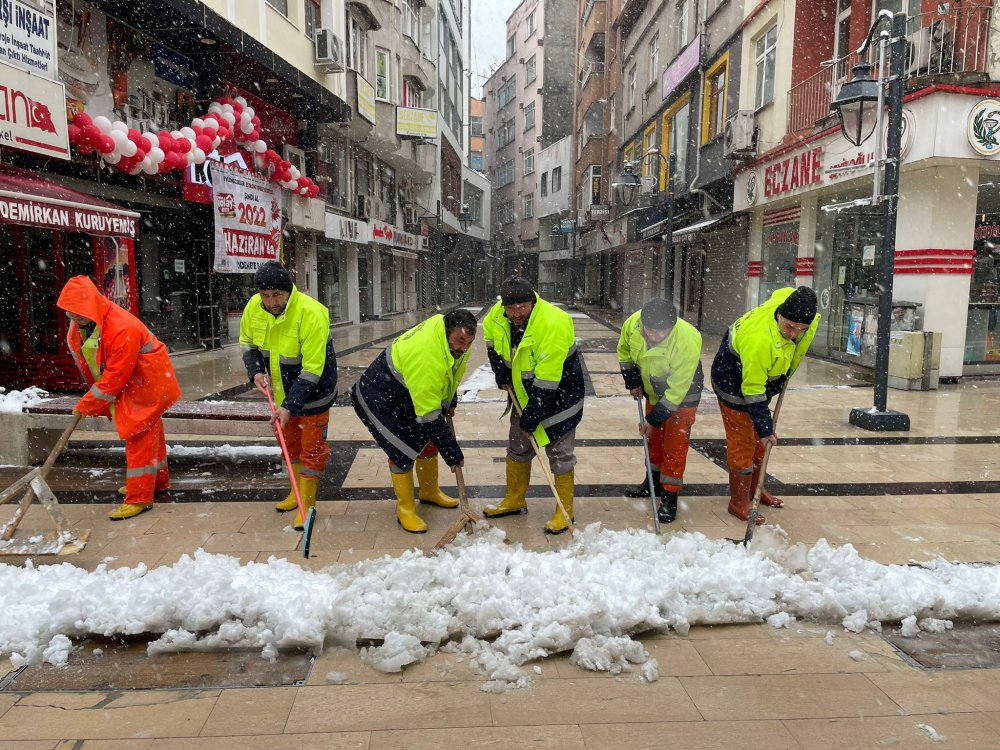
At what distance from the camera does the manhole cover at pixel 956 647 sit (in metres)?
2.94

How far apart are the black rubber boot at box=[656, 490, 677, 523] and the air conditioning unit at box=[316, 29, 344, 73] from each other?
15.1m

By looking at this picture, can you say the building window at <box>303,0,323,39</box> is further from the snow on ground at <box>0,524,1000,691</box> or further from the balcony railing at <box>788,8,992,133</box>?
the snow on ground at <box>0,524,1000,691</box>

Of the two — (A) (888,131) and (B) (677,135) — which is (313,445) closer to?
(A) (888,131)

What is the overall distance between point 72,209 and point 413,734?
6659 mm

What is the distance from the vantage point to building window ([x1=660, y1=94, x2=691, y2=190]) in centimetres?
2028

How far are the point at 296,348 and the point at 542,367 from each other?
1574 mm

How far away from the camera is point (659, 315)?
14.8ft

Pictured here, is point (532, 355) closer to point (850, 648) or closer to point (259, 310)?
point (259, 310)

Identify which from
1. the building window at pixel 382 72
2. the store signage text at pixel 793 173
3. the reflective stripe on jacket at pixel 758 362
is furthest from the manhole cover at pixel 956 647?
Answer: the building window at pixel 382 72

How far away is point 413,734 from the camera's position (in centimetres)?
246

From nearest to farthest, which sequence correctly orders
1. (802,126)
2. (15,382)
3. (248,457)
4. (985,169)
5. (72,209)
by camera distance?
(248,457) → (72,209) → (15,382) → (985,169) → (802,126)

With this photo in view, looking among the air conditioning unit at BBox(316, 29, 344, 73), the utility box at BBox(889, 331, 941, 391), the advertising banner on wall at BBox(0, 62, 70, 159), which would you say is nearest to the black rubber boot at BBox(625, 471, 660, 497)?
the utility box at BBox(889, 331, 941, 391)

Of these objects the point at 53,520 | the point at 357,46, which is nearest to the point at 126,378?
the point at 53,520

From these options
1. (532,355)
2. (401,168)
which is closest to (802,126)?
(532,355)
